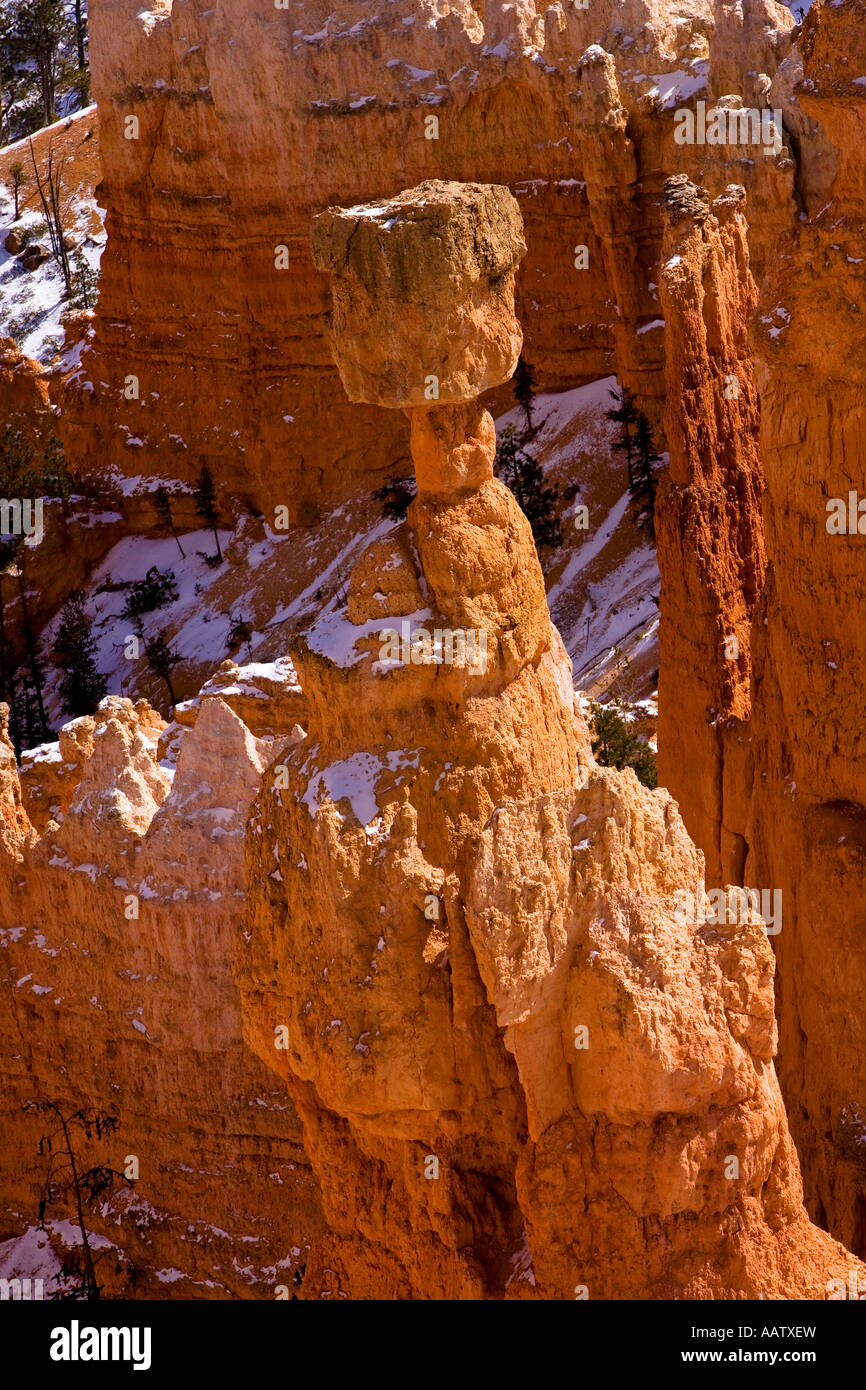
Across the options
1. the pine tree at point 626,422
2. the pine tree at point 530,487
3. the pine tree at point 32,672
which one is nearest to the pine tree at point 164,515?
the pine tree at point 32,672

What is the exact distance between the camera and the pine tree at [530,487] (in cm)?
3775

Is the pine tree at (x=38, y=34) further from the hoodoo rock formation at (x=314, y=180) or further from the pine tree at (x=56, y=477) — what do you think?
the pine tree at (x=56, y=477)

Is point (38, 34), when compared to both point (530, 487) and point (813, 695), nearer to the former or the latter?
point (530, 487)

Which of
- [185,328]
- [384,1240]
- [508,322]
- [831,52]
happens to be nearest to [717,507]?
[831,52]

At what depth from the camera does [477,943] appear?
902 cm

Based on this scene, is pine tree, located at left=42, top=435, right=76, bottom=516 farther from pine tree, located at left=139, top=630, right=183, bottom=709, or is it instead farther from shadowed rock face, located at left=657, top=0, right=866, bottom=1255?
shadowed rock face, located at left=657, top=0, right=866, bottom=1255

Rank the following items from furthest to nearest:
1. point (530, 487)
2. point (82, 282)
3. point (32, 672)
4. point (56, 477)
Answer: point (82, 282) → point (56, 477) → point (32, 672) → point (530, 487)

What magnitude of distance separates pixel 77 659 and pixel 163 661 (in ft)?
5.93

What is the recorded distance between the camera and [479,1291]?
9.45 meters

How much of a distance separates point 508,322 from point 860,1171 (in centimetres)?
650

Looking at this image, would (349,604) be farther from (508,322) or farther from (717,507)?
(717,507)

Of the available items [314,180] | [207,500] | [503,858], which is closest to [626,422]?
[314,180]

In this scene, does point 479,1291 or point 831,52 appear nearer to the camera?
point 479,1291

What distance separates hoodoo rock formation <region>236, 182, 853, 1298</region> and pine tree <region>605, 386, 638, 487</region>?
2664 cm
